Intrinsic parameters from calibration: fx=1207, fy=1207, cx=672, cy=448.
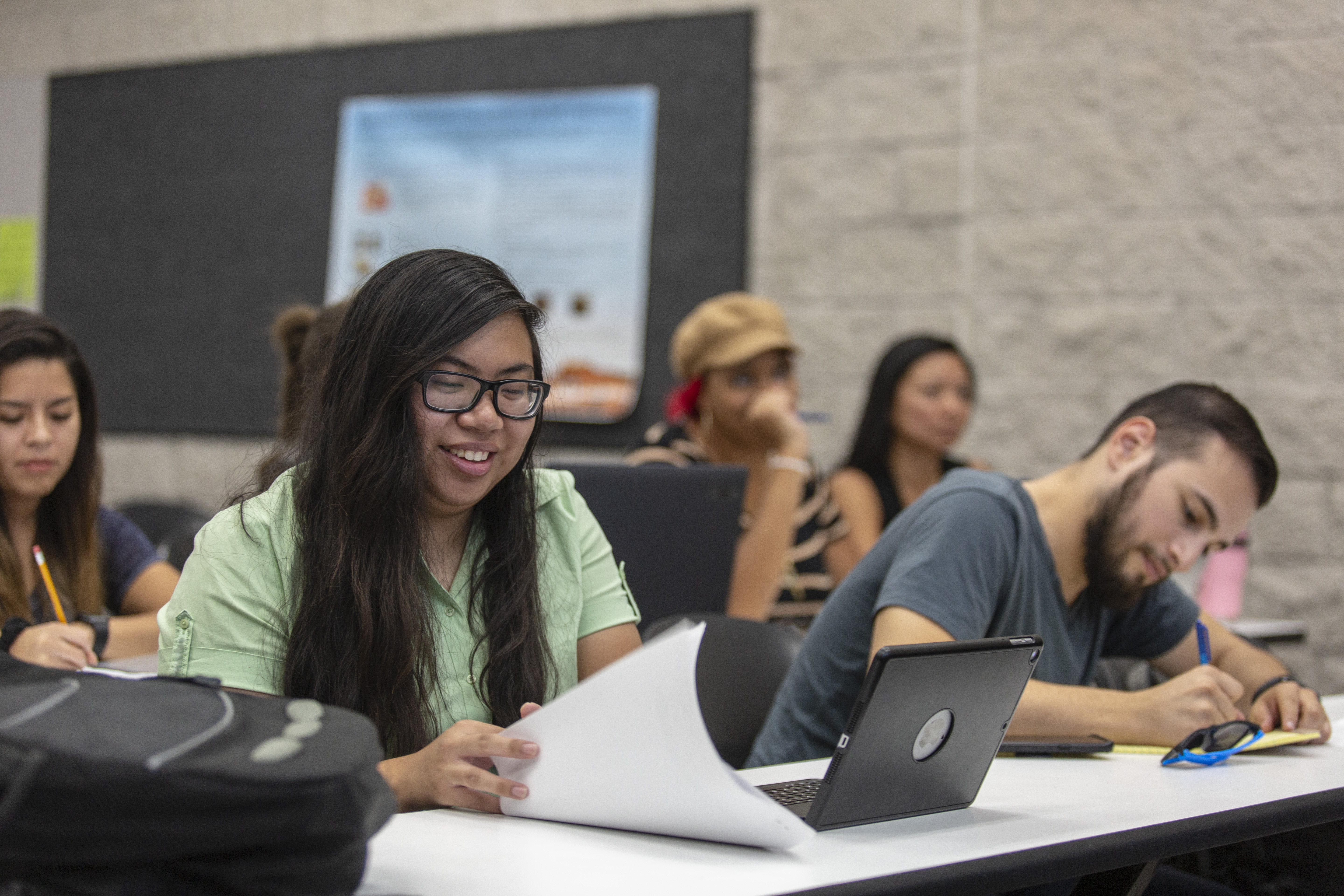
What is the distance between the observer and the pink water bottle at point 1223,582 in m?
2.89

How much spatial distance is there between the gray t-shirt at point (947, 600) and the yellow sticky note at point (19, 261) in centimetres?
410

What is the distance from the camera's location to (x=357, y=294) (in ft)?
4.27

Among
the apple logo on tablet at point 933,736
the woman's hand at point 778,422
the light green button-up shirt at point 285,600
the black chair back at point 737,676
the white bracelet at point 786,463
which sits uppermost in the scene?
the woman's hand at point 778,422

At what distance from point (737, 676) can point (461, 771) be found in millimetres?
902

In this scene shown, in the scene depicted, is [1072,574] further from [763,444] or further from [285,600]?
[763,444]

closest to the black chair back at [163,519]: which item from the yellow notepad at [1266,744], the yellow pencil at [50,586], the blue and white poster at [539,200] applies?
the blue and white poster at [539,200]

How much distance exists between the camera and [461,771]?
43.1 inches

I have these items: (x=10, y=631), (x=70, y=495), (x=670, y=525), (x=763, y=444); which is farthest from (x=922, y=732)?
(x=763, y=444)

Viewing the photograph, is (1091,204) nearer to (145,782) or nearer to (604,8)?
(604,8)

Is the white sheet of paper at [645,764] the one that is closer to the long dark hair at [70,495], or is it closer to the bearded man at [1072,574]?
the bearded man at [1072,574]

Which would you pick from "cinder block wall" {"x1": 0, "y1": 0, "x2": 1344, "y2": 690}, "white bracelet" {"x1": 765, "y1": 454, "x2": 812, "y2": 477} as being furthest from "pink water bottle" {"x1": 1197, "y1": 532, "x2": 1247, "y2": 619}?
"white bracelet" {"x1": 765, "y1": 454, "x2": 812, "y2": 477}

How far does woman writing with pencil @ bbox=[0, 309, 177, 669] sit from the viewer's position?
2.09 m

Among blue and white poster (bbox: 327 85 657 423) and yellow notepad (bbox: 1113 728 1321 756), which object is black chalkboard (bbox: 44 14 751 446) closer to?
blue and white poster (bbox: 327 85 657 423)

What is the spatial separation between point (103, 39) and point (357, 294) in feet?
13.3
